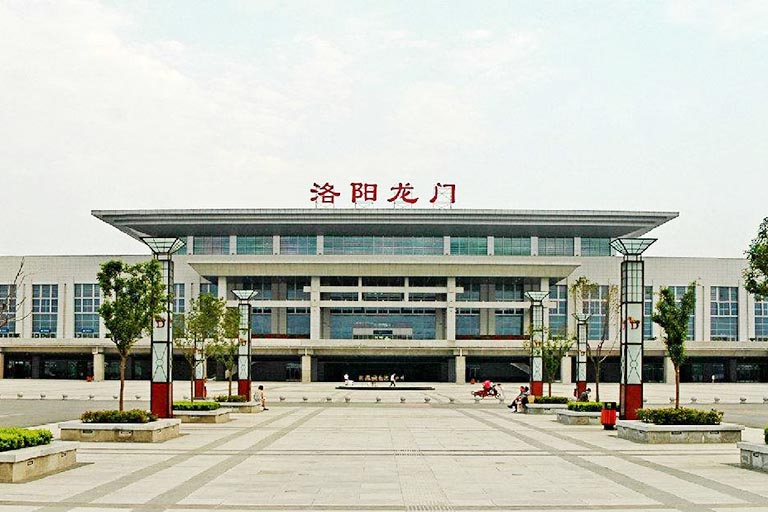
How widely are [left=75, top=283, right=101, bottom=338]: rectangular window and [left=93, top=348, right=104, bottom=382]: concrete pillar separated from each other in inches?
217

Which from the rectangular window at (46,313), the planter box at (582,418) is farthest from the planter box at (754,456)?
the rectangular window at (46,313)

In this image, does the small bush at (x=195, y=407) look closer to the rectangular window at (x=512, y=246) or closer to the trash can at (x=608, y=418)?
the trash can at (x=608, y=418)

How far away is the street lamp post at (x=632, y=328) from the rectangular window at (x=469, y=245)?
7272 centimetres

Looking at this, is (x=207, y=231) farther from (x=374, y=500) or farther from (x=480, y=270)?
(x=374, y=500)

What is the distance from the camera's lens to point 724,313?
10631 centimetres

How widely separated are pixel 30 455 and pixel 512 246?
3553 inches

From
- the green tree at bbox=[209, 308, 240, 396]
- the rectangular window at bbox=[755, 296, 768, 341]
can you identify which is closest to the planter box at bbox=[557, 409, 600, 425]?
the green tree at bbox=[209, 308, 240, 396]

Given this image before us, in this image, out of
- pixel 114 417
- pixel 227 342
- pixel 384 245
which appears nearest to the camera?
pixel 114 417

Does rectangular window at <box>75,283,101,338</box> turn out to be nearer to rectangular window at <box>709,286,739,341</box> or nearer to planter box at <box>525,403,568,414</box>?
rectangular window at <box>709,286,739,341</box>

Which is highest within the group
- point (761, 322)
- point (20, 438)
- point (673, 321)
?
point (673, 321)

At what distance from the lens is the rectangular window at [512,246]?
107 metres

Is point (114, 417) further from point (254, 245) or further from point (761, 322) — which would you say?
point (761, 322)

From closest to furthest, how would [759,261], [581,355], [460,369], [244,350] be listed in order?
[759,261] → [244,350] → [581,355] → [460,369]

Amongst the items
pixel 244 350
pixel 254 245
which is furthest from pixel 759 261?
pixel 254 245
